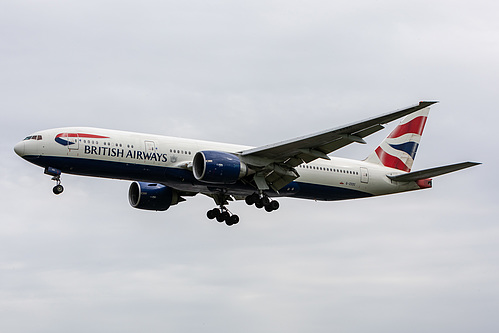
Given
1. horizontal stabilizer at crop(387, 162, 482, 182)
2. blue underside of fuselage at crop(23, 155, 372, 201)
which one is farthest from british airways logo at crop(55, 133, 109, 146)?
horizontal stabilizer at crop(387, 162, 482, 182)

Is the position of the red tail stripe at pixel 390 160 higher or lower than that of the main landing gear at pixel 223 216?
higher

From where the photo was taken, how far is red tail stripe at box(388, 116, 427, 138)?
53.3 meters

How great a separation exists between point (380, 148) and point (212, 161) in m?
14.0

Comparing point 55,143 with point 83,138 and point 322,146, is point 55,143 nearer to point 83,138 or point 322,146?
point 83,138

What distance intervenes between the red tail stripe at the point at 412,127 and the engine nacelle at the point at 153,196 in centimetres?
1470

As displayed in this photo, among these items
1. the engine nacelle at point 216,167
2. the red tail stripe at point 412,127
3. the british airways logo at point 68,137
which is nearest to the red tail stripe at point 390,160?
the red tail stripe at point 412,127

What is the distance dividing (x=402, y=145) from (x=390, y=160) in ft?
6.81

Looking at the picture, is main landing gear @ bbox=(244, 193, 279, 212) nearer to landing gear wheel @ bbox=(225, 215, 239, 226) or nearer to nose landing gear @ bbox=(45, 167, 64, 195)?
landing gear wheel @ bbox=(225, 215, 239, 226)

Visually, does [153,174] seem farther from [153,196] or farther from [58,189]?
[153,196]

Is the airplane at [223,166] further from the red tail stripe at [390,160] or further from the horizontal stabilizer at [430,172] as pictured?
the red tail stripe at [390,160]

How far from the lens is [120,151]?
4172 cm

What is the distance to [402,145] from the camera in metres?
52.5

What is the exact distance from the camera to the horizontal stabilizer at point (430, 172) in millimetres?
42441

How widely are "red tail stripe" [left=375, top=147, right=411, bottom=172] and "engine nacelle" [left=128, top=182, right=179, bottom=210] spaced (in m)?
12.7
